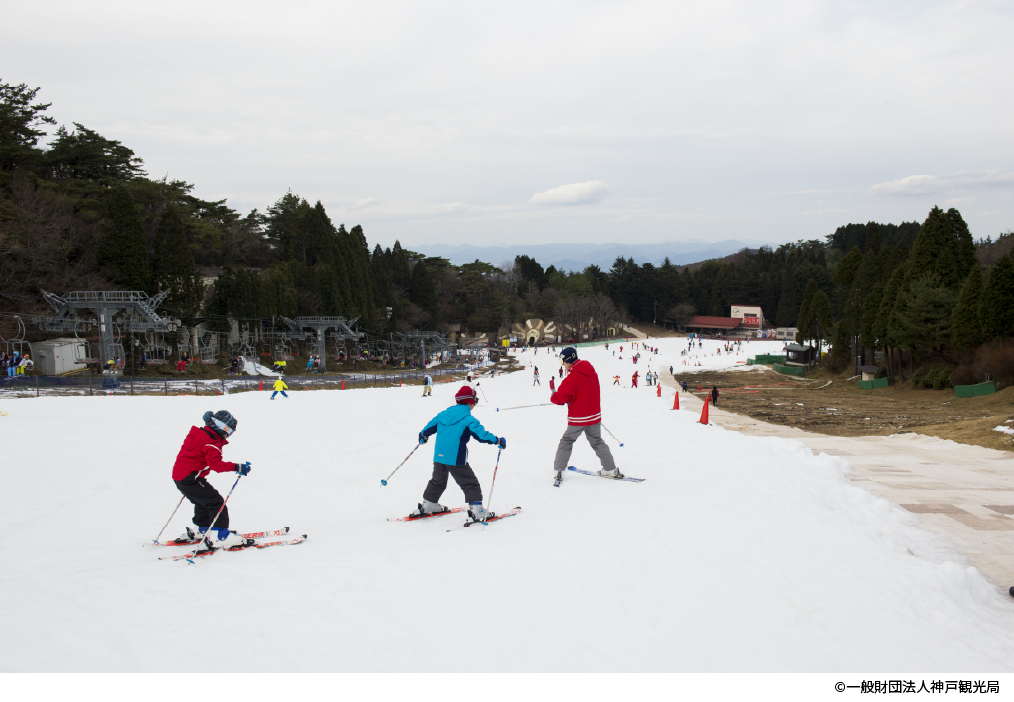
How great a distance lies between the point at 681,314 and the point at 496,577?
116 metres

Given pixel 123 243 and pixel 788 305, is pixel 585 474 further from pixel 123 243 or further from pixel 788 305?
pixel 788 305

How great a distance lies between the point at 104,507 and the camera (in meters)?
7.50

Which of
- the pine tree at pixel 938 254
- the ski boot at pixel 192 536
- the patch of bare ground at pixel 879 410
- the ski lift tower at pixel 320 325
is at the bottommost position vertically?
the patch of bare ground at pixel 879 410

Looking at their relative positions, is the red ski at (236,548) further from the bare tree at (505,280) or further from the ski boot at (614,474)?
the bare tree at (505,280)

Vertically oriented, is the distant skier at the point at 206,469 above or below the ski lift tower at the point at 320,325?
below

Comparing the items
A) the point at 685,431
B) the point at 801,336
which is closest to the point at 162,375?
the point at 685,431

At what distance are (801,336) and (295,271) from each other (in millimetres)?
50083

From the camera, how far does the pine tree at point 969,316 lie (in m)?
32.3

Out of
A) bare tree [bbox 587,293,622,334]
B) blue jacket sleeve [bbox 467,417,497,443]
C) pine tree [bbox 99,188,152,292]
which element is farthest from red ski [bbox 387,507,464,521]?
bare tree [bbox 587,293,622,334]

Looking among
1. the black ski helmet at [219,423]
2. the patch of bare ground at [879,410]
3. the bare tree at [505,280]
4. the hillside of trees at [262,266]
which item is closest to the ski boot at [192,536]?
the black ski helmet at [219,423]

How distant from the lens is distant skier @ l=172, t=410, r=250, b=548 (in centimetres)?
599

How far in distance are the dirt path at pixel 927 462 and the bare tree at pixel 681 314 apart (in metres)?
85.6

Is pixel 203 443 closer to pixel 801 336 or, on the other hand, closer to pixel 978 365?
pixel 978 365

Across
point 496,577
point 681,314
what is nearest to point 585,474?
point 496,577
